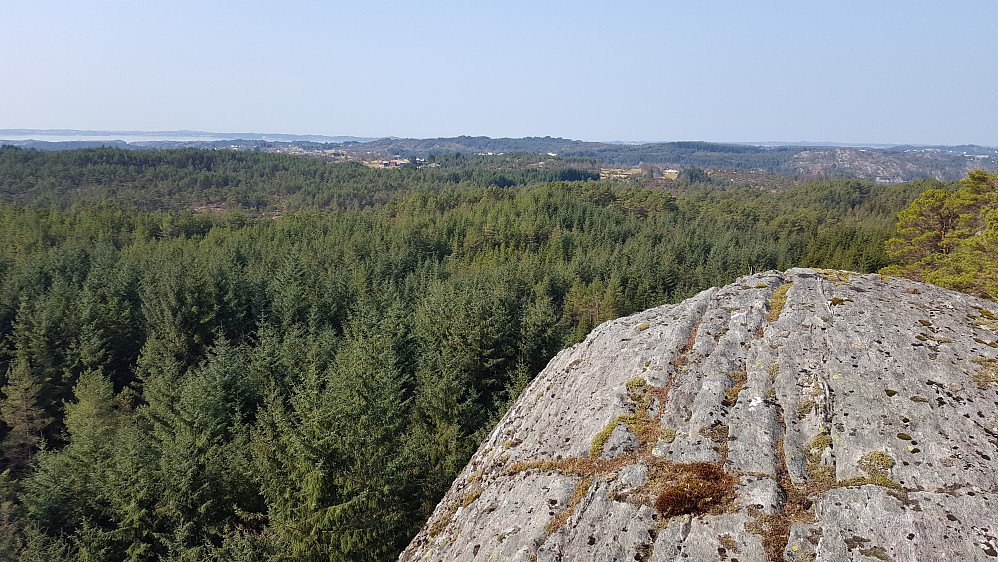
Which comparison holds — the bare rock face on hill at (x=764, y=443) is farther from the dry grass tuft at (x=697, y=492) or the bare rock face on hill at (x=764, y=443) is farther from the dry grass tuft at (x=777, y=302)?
the dry grass tuft at (x=777, y=302)

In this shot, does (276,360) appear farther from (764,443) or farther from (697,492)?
(764,443)

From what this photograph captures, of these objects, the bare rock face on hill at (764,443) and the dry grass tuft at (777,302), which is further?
the dry grass tuft at (777,302)

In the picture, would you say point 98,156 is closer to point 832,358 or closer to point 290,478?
point 290,478

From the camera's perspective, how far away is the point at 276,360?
32.0 meters

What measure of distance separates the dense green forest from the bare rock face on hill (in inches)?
299

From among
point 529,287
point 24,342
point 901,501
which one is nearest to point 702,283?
point 529,287

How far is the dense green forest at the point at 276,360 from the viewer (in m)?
18.5


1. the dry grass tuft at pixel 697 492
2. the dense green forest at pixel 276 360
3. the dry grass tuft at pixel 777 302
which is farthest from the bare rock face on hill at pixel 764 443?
the dense green forest at pixel 276 360

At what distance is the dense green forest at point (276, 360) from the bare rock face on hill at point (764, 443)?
7.59 m

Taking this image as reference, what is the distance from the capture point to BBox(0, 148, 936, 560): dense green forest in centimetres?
1850

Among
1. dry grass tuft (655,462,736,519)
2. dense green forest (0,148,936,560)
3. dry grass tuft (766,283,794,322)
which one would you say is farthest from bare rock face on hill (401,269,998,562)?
dense green forest (0,148,936,560)

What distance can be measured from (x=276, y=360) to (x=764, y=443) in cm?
3065

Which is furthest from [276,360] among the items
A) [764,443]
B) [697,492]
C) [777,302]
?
[764,443]

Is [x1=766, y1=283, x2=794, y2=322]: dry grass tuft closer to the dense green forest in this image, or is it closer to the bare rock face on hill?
the bare rock face on hill
